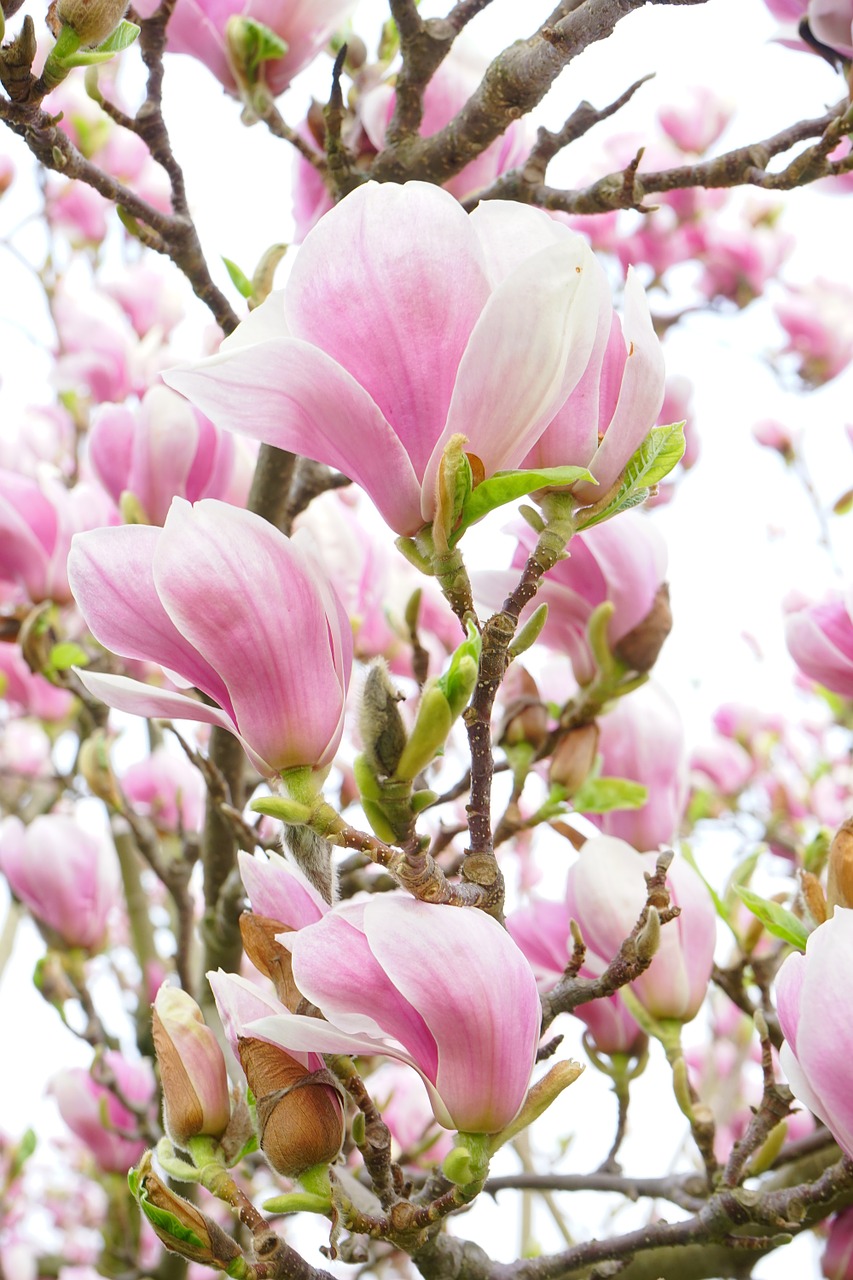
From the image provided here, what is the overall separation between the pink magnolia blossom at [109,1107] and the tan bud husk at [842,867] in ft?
3.23

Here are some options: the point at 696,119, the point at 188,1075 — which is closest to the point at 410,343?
the point at 188,1075

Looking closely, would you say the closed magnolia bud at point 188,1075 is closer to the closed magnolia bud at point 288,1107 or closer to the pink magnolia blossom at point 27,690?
the closed magnolia bud at point 288,1107

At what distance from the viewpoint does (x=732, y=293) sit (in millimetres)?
2764

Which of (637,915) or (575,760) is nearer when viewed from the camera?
(637,915)

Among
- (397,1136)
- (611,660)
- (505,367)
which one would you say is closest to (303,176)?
(611,660)

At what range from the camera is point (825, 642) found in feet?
2.94

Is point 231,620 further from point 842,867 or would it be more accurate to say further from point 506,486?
point 842,867

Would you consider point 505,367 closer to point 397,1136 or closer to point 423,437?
point 423,437

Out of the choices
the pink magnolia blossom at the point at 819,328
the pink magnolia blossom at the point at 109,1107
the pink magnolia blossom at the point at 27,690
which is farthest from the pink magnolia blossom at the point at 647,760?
the pink magnolia blossom at the point at 819,328

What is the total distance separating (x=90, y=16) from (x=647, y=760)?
0.66m

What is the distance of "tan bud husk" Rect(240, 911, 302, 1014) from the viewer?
1.79ft

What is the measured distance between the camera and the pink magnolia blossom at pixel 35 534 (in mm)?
1127

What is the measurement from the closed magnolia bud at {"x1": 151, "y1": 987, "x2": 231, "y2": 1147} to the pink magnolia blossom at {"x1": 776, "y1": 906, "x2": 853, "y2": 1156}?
29 cm

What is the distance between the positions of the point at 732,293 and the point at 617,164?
1.63 ft
